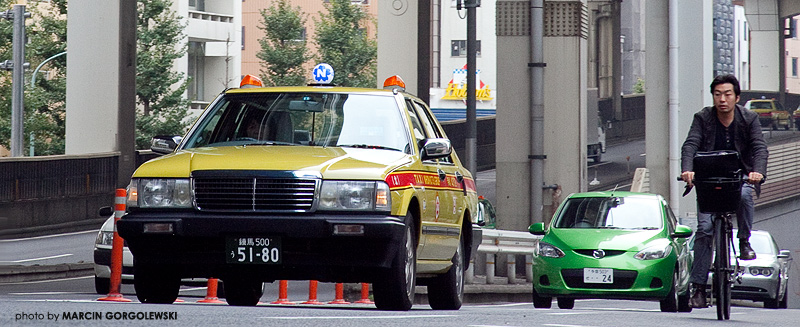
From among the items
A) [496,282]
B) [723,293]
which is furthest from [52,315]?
[496,282]

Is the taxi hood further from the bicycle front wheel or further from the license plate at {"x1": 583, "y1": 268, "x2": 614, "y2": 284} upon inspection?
Answer: the license plate at {"x1": 583, "y1": 268, "x2": 614, "y2": 284}

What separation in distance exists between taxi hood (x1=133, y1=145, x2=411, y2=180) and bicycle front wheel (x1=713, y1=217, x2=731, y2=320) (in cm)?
233

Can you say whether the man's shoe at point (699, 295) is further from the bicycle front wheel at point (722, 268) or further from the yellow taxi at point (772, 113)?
the yellow taxi at point (772, 113)

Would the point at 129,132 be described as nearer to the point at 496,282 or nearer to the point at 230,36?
the point at 496,282

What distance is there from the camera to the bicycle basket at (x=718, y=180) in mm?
9625

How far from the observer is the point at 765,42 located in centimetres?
6147

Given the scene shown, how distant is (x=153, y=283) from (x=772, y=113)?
54895mm

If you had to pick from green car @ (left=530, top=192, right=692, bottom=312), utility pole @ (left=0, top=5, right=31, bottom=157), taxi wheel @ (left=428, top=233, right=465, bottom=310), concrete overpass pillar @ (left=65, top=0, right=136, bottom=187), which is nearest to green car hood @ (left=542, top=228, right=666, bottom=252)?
green car @ (left=530, top=192, right=692, bottom=312)

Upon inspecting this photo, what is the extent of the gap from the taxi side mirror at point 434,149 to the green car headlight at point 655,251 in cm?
582

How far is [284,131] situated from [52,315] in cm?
287

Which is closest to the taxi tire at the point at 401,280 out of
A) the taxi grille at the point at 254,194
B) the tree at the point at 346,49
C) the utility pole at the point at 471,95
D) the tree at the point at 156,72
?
the taxi grille at the point at 254,194

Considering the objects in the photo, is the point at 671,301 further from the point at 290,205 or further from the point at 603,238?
the point at 290,205

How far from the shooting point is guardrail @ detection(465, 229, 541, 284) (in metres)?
21.0

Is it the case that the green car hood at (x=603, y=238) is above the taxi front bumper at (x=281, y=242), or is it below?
below
